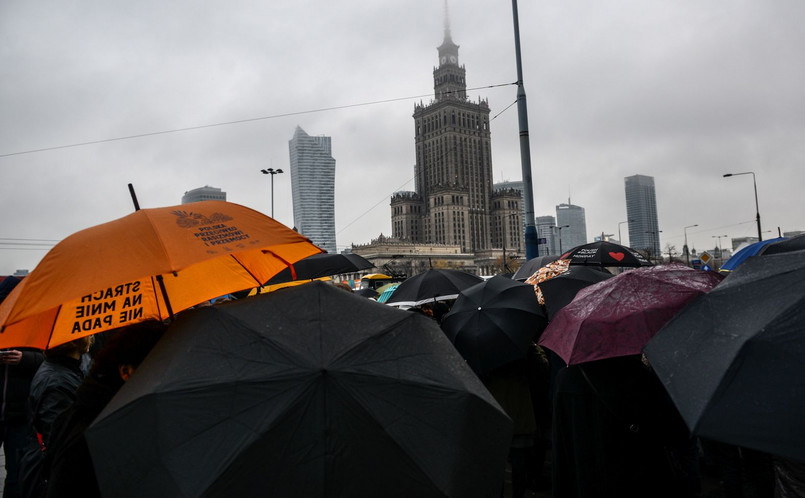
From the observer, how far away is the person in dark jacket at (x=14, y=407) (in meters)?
5.38

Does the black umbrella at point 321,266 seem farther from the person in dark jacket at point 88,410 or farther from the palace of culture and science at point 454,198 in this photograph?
the palace of culture and science at point 454,198

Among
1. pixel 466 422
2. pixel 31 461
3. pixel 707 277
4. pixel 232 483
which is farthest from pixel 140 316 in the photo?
pixel 707 277

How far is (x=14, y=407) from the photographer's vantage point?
542 centimetres

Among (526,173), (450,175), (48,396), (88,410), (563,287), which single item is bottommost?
(48,396)

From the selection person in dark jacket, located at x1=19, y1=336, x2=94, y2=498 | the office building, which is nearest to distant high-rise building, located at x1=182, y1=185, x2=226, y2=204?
the office building

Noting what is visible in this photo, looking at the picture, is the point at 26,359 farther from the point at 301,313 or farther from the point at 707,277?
the point at 707,277

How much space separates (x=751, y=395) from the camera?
1.98 m

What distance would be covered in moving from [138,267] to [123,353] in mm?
531

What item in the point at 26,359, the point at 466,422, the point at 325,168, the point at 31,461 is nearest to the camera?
the point at 466,422

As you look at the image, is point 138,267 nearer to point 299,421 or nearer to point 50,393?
point 299,421

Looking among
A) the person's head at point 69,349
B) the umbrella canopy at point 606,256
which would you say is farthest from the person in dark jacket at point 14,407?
the umbrella canopy at point 606,256

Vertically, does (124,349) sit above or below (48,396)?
above

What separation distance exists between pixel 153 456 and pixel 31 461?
314 centimetres

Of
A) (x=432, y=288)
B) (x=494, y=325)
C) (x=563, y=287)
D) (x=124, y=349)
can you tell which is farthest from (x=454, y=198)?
(x=124, y=349)
